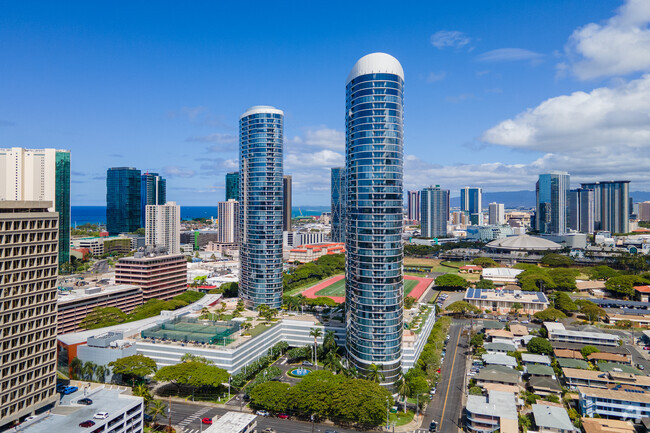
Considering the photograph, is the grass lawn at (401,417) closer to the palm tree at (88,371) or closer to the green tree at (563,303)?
the palm tree at (88,371)

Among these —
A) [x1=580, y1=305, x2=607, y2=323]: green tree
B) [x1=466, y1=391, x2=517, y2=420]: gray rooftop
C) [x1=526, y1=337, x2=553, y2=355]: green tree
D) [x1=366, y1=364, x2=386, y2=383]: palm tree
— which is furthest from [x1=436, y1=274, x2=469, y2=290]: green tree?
[x1=366, y1=364, x2=386, y2=383]: palm tree

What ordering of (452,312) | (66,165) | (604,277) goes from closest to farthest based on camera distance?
(452,312) → (604,277) → (66,165)

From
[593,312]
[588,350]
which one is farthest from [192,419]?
[593,312]

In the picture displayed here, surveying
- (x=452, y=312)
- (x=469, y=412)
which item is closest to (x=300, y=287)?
(x=452, y=312)

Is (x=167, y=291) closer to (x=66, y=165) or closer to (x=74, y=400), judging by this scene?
(x=74, y=400)

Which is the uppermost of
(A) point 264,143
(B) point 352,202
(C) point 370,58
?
(C) point 370,58

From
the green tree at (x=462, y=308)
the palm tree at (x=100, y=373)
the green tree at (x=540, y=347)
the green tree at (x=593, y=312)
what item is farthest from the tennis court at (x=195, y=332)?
the green tree at (x=593, y=312)

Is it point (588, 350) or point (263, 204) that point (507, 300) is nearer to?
point (588, 350)
